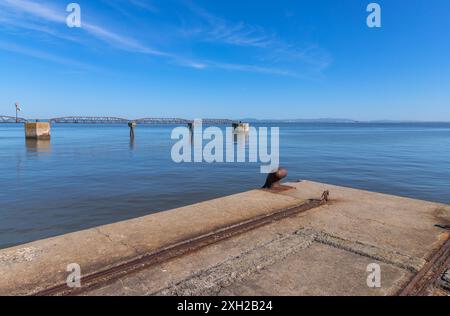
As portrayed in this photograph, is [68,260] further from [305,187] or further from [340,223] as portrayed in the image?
[305,187]

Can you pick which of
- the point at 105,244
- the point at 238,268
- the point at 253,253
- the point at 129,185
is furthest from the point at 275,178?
the point at 129,185

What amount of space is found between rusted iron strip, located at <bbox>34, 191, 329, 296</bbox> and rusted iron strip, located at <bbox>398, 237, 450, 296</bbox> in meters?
2.19

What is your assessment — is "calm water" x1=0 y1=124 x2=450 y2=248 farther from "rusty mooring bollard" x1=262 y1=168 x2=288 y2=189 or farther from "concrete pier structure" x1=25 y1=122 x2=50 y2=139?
"concrete pier structure" x1=25 y1=122 x2=50 y2=139

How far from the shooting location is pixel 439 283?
3.06 m

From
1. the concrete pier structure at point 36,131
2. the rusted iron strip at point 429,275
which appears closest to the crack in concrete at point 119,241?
the rusted iron strip at point 429,275

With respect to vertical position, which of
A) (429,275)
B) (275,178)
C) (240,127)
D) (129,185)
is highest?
(240,127)

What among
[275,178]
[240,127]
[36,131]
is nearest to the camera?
[275,178]

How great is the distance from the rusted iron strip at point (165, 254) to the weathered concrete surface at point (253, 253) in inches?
4.2

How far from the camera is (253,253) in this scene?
12.3 feet

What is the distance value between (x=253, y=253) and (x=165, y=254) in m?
1.10

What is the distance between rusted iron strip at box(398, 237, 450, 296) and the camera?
293 cm

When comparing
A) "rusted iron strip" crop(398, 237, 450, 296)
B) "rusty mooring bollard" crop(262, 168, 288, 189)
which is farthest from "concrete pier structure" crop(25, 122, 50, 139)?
"rusted iron strip" crop(398, 237, 450, 296)

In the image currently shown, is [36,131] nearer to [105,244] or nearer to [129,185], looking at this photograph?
[129,185]

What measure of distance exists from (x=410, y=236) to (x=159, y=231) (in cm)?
374
